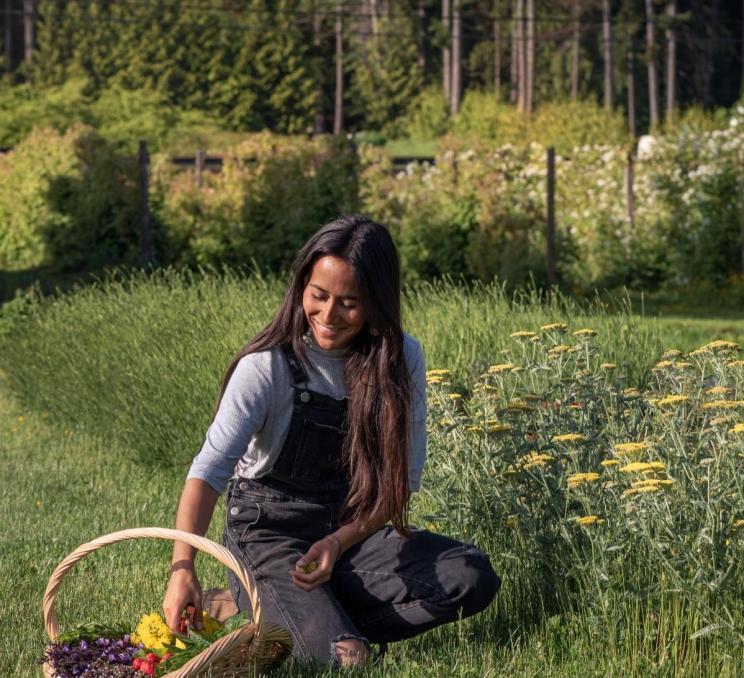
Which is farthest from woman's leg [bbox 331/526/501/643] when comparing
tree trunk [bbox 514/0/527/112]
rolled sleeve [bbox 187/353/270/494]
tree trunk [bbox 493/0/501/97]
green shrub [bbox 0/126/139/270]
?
tree trunk [bbox 493/0/501/97]

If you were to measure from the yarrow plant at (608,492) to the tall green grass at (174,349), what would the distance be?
1.96 m

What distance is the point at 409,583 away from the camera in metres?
3.79

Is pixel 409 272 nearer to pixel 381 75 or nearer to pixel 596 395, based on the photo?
pixel 596 395

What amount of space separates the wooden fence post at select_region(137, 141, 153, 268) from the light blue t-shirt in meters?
12.9

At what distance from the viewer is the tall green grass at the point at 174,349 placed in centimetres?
690

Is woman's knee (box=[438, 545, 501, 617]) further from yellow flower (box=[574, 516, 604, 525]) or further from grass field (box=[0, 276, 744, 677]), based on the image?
yellow flower (box=[574, 516, 604, 525])

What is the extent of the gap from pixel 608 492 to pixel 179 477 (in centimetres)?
310

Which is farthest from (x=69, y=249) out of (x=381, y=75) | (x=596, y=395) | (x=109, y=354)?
(x=381, y=75)

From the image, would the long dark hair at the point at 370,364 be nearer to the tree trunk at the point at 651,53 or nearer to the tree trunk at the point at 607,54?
the tree trunk at the point at 607,54

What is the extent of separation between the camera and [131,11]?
45.4 meters

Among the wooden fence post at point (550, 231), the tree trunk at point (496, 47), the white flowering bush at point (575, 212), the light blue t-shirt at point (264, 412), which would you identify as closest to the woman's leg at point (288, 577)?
the light blue t-shirt at point (264, 412)

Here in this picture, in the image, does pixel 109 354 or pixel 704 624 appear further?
pixel 109 354

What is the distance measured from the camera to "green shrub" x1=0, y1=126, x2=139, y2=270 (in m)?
17.9

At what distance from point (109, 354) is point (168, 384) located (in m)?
1.05
